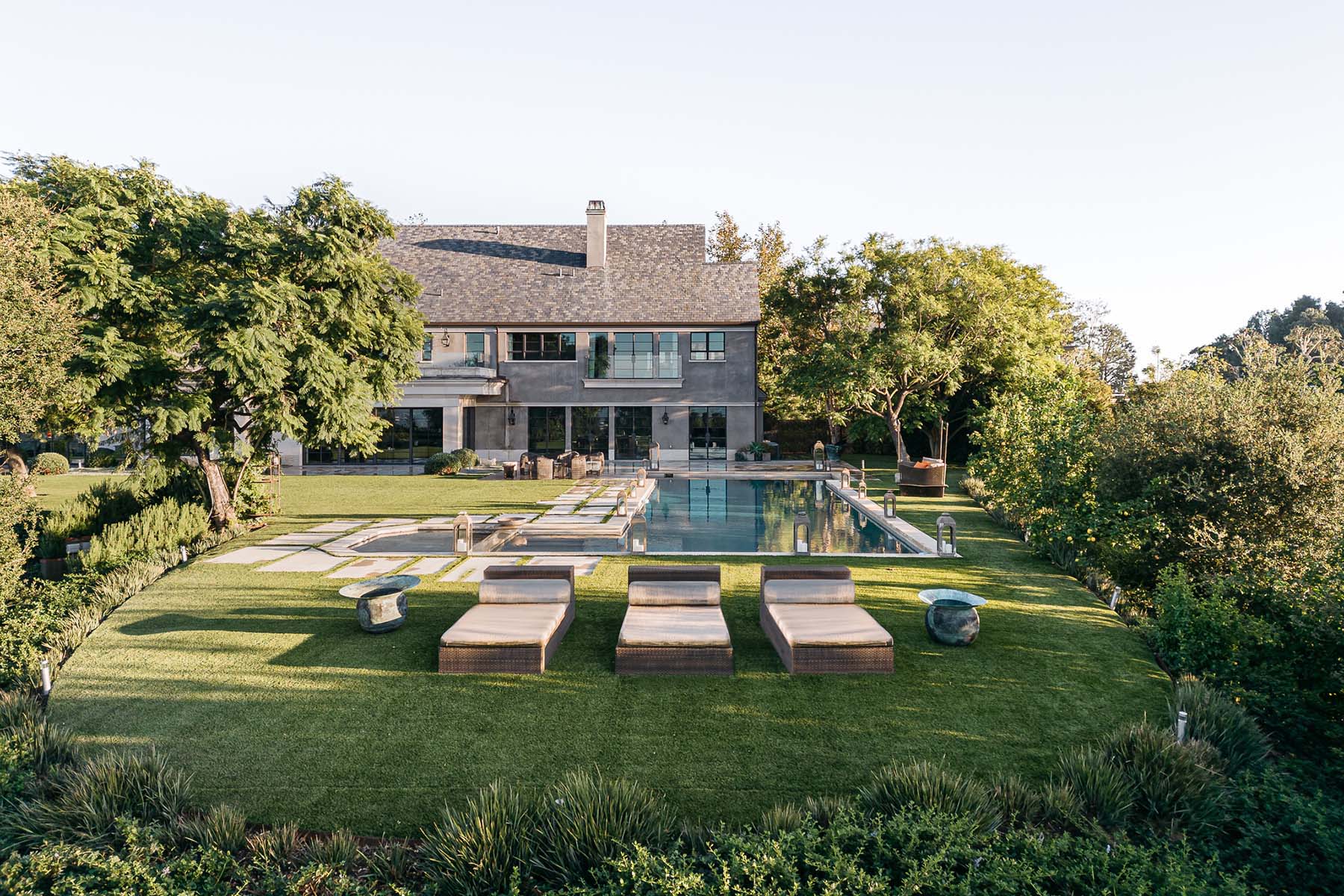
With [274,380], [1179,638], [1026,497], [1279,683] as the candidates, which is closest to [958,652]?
[1179,638]

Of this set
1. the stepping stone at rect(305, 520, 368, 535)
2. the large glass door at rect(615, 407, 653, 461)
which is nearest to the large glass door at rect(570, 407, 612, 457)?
the large glass door at rect(615, 407, 653, 461)

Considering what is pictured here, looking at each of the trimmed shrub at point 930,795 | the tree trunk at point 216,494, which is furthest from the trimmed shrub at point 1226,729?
the tree trunk at point 216,494

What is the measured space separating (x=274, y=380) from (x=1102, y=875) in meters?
13.7

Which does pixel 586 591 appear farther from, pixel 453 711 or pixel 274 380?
pixel 274 380

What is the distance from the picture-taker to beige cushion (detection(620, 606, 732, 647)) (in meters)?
7.39

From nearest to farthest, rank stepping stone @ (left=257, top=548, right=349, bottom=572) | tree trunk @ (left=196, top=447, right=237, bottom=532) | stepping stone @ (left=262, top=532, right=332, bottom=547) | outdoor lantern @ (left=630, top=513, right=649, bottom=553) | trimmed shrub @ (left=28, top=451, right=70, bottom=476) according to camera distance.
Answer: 1. stepping stone @ (left=257, top=548, right=349, bottom=572)
2. outdoor lantern @ (left=630, top=513, right=649, bottom=553)
3. stepping stone @ (left=262, top=532, right=332, bottom=547)
4. tree trunk @ (left=196, top=447, right=237, bottom=532)
5. trimmed shrub @ (left=28, top=451, right=70, bottom=476)

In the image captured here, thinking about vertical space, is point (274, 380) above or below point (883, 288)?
below

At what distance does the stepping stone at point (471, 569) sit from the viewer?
1118 centimetres

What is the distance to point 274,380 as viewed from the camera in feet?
42.9

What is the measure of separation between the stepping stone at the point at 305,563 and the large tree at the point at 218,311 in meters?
2.63

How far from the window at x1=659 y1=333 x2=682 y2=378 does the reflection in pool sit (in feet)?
23.0

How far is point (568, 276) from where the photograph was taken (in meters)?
32.5

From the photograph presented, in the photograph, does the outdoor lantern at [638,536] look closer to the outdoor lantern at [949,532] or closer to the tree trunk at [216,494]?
the outdoor lantern at [949,532]

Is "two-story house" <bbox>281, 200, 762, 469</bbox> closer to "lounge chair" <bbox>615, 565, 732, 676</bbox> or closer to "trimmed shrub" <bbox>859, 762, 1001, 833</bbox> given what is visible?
"lounge chair" <bbox>615, 565, 732, 676</bbox>
